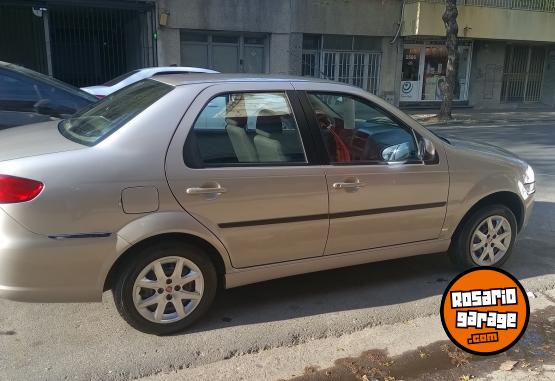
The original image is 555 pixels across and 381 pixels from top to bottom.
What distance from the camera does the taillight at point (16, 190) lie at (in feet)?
9.24

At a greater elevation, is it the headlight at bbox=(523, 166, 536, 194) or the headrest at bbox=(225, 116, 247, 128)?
the headrest at bbox=(225, 116, 247, 128)

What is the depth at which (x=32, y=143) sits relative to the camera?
326cm

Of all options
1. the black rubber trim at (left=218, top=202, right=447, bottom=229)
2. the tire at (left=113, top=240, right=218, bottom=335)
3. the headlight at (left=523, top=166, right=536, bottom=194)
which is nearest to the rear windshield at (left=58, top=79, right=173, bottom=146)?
the tire at (left=113, top=240, right=218, bottom=335)

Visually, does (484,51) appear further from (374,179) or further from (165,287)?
(165,287)

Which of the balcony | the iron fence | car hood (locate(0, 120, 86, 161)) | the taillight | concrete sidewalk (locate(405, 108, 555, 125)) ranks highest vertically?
the iron fence

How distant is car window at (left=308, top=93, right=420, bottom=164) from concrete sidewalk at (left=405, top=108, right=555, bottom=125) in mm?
12742

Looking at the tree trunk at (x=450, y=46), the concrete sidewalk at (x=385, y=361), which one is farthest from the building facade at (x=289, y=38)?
the concrete sidewalk at (x=385, y=361)

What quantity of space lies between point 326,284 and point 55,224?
217 centimetres

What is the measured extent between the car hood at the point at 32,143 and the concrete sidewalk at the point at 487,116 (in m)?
14.1

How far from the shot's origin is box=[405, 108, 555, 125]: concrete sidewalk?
669 inches

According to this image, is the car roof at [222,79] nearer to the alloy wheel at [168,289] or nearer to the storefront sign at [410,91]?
the alloy wheel at [168,289]

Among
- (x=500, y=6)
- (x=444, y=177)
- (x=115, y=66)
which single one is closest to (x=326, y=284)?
(x=444, y=177)

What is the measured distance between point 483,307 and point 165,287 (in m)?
1.83

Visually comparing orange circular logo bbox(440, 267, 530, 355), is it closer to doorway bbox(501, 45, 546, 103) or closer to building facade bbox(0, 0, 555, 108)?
building facade bbox(0, 0, 555, 108)
